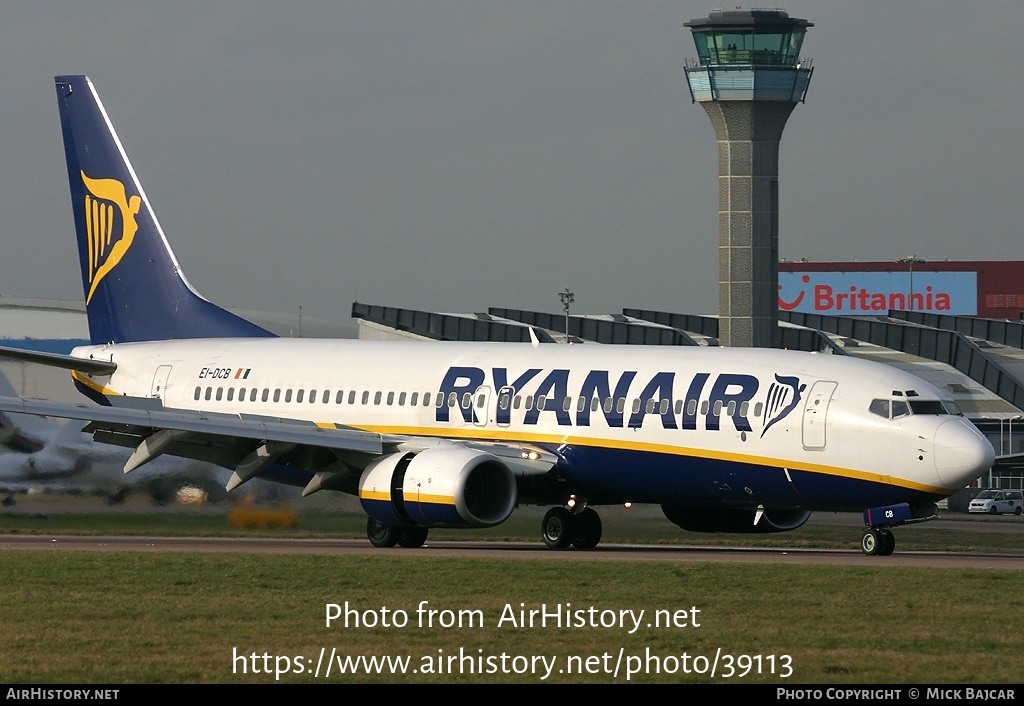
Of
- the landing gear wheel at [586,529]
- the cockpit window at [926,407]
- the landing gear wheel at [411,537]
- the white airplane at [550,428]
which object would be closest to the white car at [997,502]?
the white airplane at [550,428]

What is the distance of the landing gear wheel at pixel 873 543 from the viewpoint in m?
30.9

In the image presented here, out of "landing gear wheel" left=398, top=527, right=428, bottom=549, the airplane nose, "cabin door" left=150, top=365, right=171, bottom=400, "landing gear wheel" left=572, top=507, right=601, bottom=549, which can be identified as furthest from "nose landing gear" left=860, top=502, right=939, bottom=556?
"cabin door" left=150, top=365, right=171, bottom=400

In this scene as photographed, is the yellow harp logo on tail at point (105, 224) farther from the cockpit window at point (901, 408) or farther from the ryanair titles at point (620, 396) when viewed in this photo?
the cockpit window at point (901, 408)

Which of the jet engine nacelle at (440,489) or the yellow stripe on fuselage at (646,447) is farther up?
the yellow stripe on fuselage at (646,447)

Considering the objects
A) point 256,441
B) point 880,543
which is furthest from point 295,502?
point 880,543

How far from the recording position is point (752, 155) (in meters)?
88.1

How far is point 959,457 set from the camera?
28.9 m

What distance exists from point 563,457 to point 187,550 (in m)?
6.89

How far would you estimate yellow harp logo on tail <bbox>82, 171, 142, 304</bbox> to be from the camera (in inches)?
1636

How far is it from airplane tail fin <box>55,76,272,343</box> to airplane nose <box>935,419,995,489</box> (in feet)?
57.6

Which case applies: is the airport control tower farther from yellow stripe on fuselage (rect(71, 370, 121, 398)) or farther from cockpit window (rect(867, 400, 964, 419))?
cockpit window (rect(867, 400, 964, 419))

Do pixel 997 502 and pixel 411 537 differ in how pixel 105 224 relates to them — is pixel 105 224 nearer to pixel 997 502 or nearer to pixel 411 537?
pixel 411 537

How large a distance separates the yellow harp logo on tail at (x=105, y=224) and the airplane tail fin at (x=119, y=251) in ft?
0.07

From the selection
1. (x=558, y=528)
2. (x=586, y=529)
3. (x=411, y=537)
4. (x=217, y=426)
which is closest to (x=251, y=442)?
(x=217, y=426)
